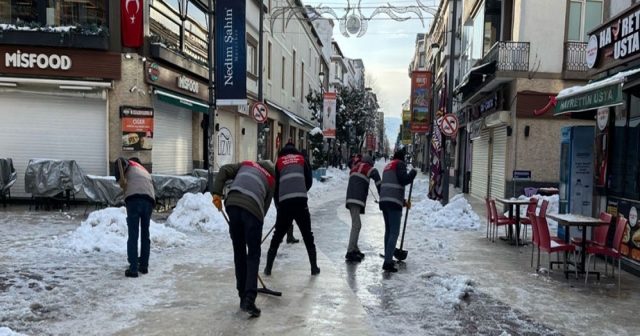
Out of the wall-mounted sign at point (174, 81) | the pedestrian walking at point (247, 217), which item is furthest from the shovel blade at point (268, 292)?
the wall-mounted sign at point (174, 81)

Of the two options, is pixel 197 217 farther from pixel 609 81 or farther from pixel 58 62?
pixel 609 81

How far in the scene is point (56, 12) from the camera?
13.2m

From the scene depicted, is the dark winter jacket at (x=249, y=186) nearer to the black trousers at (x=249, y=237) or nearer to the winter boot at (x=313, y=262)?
the black trousers at (x=249, y=237)

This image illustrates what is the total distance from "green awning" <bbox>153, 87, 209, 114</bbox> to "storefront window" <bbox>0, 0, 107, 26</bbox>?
244 cm

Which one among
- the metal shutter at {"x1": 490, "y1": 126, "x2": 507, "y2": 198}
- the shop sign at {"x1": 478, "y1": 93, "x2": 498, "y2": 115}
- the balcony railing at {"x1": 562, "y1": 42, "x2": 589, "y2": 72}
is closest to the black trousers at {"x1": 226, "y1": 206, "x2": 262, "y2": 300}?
the metal shutter at {"x1": 490, "y1": 126, "x2": 507, "y2": 198}

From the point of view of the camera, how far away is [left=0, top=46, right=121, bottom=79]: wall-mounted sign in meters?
12.7

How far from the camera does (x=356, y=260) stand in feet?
24.9

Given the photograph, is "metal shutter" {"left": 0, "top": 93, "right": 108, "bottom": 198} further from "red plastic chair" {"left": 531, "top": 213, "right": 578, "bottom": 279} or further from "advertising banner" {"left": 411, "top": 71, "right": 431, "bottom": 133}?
"advertising banner" {"left": 411, "top": 71, "right": 431, "bottom": 133}

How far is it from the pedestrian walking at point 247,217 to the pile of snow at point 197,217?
4971mm

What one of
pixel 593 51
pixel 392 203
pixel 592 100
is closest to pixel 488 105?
pixel 593 51

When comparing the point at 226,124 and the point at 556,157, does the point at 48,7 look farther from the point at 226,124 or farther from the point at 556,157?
the point at 556,157

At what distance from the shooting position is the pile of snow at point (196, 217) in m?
9.95

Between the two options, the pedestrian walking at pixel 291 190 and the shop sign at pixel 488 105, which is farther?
the shop sign at pixel 488 105

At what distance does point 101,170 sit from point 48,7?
15.9 ft
